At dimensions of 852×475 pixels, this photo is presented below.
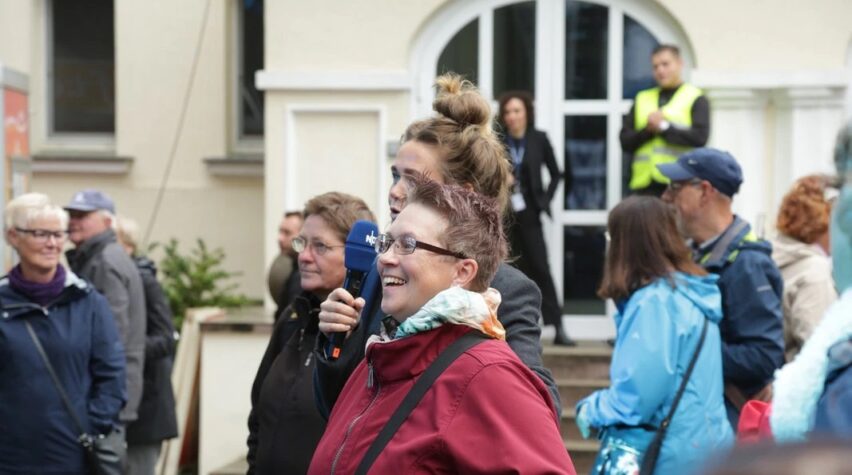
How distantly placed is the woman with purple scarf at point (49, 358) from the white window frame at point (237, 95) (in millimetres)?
6602

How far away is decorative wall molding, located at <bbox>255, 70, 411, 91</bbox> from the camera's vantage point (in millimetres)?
10570

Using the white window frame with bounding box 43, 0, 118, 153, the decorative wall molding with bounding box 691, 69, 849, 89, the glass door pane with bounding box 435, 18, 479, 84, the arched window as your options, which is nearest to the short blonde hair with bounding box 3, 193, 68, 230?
the arched window

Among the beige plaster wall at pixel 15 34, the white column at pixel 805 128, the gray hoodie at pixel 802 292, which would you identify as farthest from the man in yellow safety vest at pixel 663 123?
the beige plaster wall at pixel 15 34

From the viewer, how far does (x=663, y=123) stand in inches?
369

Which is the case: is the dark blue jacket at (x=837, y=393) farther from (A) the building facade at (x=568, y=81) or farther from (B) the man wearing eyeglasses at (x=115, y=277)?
(A) the building facade at (x=568, y=81)

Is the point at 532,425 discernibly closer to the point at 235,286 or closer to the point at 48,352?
the point at 48,352

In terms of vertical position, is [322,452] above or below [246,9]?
below

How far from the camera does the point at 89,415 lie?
20.5 ft

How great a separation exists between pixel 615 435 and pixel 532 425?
231cm

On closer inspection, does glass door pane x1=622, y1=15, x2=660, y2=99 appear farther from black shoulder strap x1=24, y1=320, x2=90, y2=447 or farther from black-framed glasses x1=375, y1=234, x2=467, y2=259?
black-framed glasses x1=375, y1=234, x2=467, y2=259

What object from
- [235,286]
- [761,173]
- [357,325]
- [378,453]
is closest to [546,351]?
[761,173]

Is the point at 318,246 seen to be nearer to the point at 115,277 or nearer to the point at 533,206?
the point at 115,277

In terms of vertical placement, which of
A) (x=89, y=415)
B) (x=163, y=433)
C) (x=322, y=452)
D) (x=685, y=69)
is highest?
(x=685, y=69)

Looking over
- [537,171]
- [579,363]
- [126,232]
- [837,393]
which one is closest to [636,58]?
[537,171]
